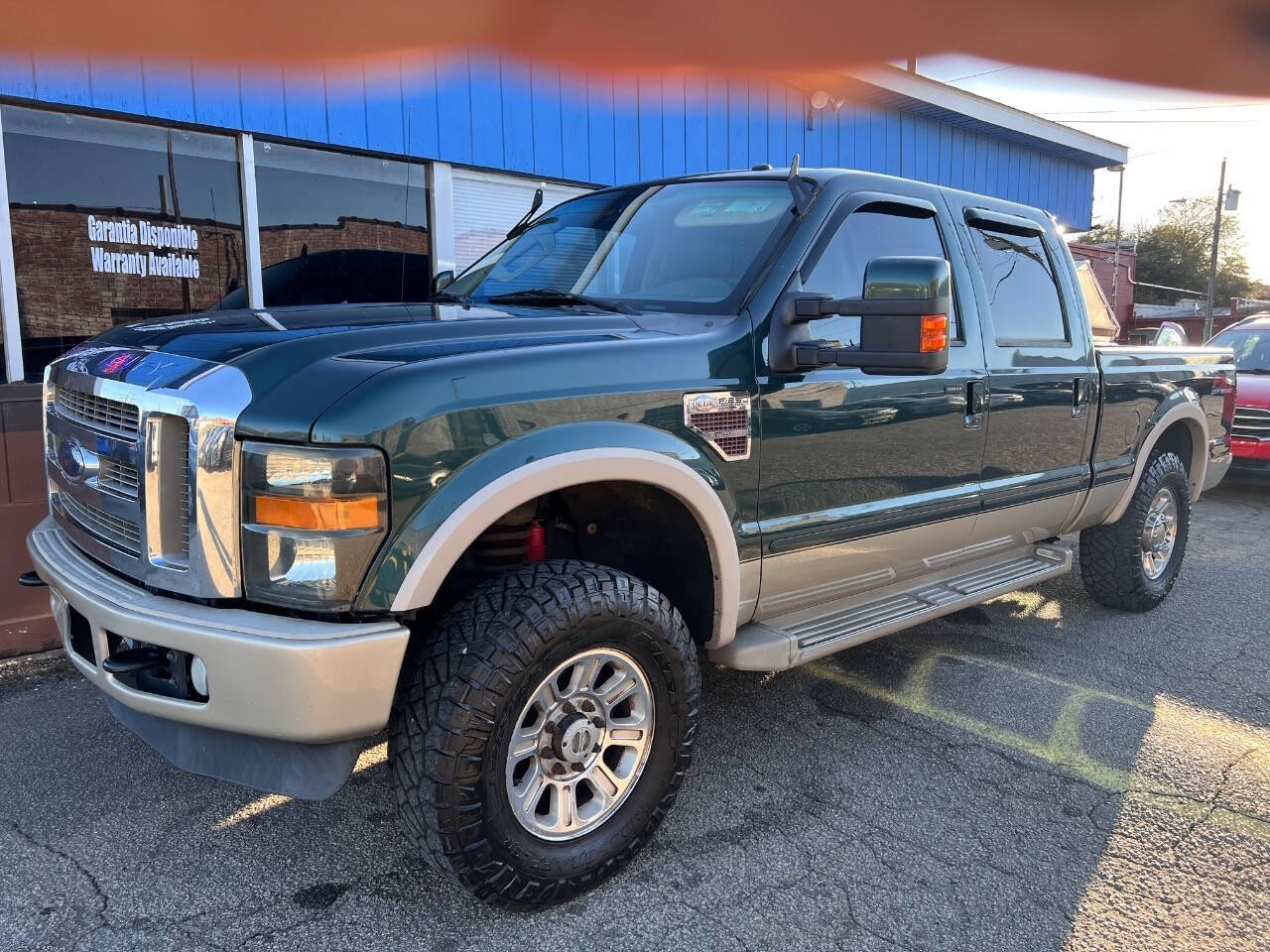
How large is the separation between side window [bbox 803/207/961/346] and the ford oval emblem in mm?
A: 2165

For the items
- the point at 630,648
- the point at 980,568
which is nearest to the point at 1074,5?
the point at 980,568

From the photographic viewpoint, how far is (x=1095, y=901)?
101 inches

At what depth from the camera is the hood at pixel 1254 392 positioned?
29.1ft

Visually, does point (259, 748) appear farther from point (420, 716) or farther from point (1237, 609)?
point (1237, 609)

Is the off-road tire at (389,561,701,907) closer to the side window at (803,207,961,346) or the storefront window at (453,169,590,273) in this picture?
the side window at (803,207,961,346)

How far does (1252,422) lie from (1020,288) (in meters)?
6.22

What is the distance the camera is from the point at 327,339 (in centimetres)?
235

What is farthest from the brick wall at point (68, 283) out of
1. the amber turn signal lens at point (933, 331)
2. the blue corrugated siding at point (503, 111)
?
the amber turn signal lens at point (933, 331)

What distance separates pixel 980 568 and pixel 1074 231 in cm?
1349

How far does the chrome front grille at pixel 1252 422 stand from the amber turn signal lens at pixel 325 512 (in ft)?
29.7

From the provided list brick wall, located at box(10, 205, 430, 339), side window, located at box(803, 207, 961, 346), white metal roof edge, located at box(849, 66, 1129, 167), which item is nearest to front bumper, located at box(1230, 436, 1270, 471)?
white metal roof edge, located at box(849, 66, 1129, 167)

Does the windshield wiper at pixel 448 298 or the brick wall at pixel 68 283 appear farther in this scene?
the brick wall at pixel 68 283

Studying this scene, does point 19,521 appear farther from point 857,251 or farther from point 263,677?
point 857,251

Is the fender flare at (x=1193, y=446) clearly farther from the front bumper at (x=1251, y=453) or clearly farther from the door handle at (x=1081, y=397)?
the front bumper at (x=1251, y=453)
